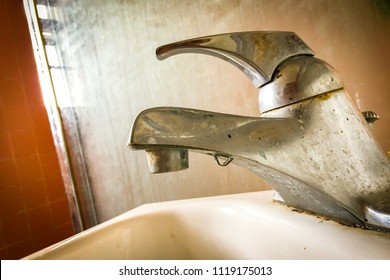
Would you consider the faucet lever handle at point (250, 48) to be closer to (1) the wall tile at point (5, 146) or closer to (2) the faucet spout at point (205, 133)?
(2) the faucet spout at point (205, 133)

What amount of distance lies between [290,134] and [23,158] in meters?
1.37

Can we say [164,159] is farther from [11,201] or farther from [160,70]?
[11,201]

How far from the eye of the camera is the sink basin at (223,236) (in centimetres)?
24

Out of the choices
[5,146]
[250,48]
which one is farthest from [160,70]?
[5,146]

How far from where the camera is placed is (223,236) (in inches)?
15.4

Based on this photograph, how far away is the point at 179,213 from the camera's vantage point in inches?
17.5

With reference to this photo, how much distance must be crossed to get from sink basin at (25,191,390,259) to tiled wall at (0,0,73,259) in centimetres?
102

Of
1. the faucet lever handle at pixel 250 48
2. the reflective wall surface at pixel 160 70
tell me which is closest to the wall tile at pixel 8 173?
the reflective wall surface at pixel 160 70

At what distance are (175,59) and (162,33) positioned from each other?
8 cm

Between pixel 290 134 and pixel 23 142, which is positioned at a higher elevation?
pixel 23 142

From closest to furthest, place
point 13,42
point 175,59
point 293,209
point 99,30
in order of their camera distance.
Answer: point 293,209
point 175,59
point 99,30
point 13,42

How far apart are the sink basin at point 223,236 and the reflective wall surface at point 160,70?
18 cm
